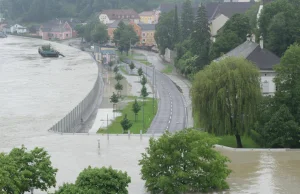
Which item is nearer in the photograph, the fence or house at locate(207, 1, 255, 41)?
the fence

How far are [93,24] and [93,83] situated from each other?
5784 cm

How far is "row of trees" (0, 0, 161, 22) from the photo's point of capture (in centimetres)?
14562

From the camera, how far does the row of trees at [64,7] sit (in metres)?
146

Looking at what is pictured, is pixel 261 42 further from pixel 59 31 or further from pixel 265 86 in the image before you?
pixel 59 31

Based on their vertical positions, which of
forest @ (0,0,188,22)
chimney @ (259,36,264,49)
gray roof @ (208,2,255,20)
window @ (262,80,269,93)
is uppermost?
forest @ (0,0,188,22)

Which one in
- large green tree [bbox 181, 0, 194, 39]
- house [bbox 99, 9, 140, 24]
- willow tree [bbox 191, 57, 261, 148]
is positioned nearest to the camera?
willow tree [bbox 191, 57, 261, 148]

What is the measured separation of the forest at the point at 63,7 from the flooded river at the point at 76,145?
7939 cm

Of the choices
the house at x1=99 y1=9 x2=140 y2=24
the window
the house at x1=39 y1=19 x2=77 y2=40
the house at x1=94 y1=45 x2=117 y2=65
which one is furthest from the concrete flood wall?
the house at x1=39 y1=19 x2=77 y2=40

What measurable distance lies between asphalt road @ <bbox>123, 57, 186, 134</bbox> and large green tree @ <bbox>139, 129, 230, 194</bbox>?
15.7 metres

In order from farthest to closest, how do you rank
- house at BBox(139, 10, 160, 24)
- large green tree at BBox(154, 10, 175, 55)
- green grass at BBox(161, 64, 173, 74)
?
house at BBox(139, 10, 160, 24) < large green tree at BBox(154, 10, 175, 55) < green grass at BBox(161, 64, 173, 74)

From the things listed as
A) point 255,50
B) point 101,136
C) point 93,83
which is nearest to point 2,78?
point 93,83

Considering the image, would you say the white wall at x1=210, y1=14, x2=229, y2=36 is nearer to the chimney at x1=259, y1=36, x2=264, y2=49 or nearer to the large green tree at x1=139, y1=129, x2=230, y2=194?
the chimney at x1=259, y1=36, x2=264, y2=49

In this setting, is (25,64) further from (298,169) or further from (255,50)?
(298,169)

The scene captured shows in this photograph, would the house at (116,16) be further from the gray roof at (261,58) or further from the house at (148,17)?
the gray roof at (261,58)
